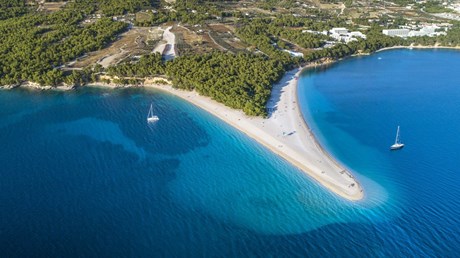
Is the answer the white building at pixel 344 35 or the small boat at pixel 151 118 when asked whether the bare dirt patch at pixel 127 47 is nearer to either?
the small boat at pixel 151 118

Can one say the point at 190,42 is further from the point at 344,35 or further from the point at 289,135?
the point at 289,135

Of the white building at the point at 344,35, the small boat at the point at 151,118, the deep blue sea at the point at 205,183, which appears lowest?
the deep blue sea at the point at 205,183

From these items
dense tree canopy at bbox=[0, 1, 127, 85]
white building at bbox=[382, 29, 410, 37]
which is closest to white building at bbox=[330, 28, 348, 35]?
white building at bbox=[382, 29, 410, 37]

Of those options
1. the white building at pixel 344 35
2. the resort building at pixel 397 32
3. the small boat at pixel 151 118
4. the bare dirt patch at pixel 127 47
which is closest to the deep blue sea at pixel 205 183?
the small boat at pixel 151 118

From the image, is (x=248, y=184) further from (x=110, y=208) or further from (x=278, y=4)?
(x=278, y=4)

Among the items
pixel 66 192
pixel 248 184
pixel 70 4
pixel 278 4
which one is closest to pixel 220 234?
pixel 248 184

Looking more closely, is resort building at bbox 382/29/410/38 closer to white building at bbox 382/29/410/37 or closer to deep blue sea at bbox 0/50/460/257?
white building at bbox 382/29/410/37

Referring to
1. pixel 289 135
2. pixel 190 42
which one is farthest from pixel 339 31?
pixel 289 135
